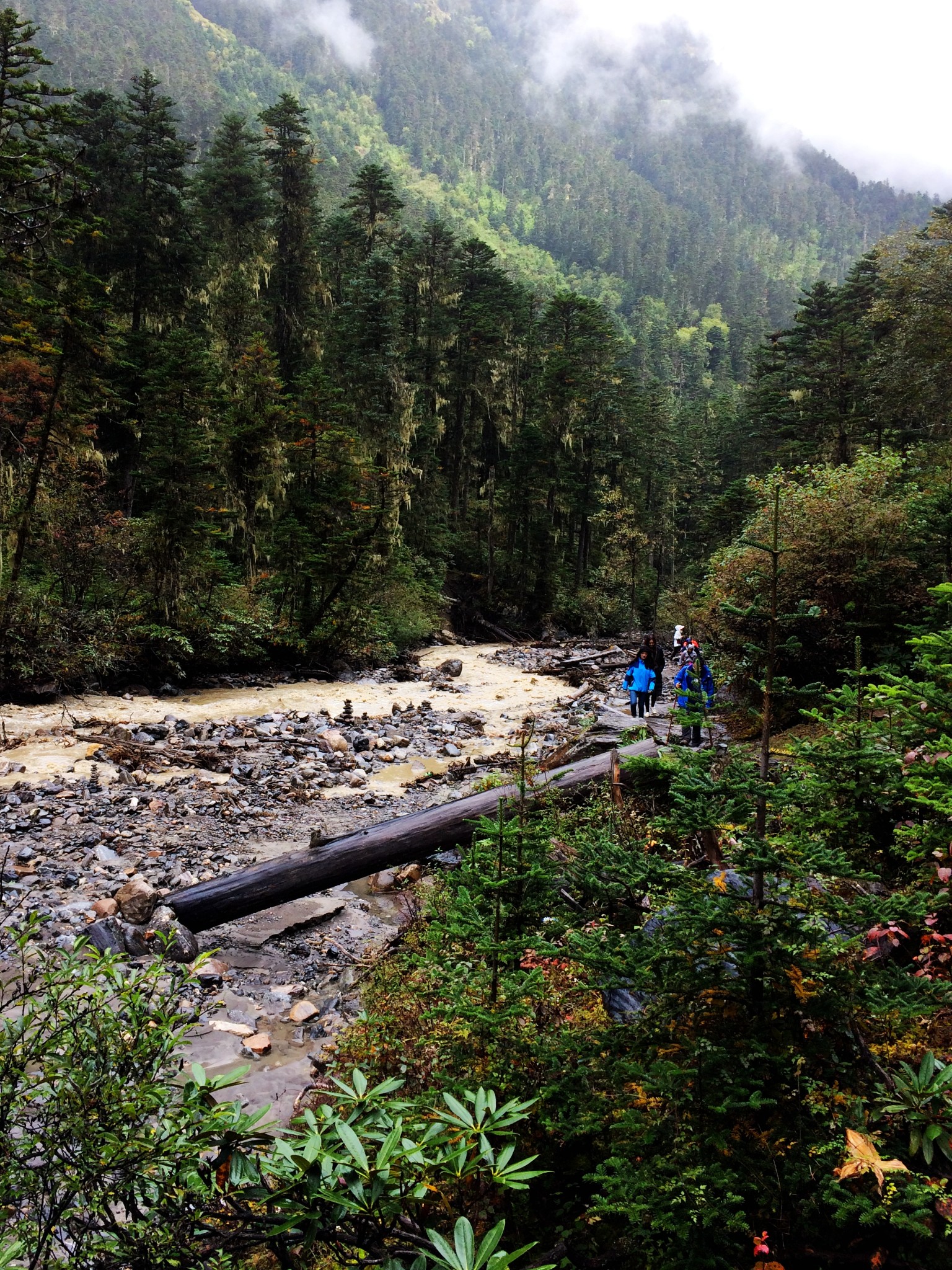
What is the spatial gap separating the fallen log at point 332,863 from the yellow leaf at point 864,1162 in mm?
3903

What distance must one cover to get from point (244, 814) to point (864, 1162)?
847cm

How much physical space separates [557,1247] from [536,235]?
144563mm

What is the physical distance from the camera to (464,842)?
7.30m

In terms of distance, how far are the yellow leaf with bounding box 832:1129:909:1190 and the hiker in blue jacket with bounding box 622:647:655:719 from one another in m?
9.59

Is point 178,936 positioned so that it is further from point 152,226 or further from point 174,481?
point 152,226

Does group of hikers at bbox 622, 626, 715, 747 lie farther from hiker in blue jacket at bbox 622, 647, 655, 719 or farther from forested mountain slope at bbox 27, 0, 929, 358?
forested mountain slope at bbox 27, 0, 929, 358

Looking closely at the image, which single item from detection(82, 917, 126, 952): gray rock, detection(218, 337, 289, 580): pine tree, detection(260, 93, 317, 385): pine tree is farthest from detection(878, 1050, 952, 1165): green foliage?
detection(260, 93, 317, 385): pine tree

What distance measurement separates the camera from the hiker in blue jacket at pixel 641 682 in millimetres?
11344

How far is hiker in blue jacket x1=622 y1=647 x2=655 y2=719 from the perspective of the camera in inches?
447

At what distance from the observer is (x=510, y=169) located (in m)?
143

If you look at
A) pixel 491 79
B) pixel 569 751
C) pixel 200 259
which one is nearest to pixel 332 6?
pixel 491 79

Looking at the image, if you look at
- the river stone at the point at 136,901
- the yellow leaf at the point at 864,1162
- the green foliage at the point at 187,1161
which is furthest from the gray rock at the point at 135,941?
the yellow leaf at the point at 864,1162

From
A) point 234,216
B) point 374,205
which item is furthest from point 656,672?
point 374,205

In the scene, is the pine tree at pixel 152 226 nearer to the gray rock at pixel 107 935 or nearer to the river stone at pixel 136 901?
the river stone at pixel 136 901
